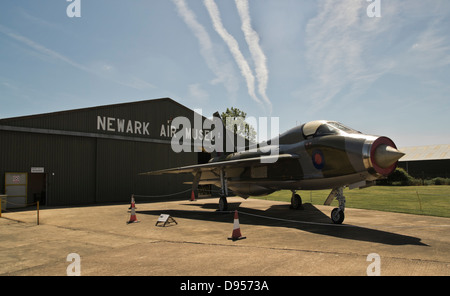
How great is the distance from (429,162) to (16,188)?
60730mm

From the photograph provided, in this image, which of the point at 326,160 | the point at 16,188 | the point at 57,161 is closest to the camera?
the point at 326,160

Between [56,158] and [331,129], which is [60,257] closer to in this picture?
[331,129]

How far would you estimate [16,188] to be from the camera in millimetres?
18297

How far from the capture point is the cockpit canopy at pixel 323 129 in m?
9.88

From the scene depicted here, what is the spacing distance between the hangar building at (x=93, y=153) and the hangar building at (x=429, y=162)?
151 ft

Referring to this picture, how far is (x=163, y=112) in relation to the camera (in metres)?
26.0

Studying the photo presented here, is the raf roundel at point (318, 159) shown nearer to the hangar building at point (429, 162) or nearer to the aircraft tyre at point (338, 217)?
the aircraft tyre at point (338, 217)

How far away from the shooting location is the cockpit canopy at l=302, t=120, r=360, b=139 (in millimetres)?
9883

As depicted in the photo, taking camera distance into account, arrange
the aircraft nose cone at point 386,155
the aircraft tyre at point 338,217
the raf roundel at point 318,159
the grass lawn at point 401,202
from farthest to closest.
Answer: the grass lawn at point 401,202 → the raf roundel at point 318,159 → the aircraft tyre at point 338,217 → the aircraft nose cone at point 386,155

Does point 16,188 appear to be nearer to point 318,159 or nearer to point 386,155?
point 318,159

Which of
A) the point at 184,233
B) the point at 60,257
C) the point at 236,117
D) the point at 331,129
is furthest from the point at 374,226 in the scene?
the point at 236,117

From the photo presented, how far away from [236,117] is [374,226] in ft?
207

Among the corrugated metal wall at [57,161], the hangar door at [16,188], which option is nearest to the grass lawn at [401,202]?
Result: the corrugated metal wall at [57,161]

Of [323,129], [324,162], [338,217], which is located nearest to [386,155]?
[324,162]
